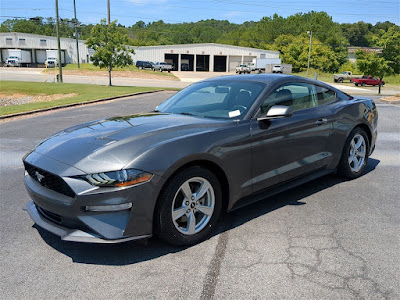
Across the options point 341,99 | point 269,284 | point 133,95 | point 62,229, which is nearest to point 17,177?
point 62,229

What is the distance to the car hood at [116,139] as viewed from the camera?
315 cm

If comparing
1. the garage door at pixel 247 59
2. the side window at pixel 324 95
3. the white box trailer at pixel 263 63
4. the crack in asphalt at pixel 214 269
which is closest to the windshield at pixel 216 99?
the side window at pixel 324 95

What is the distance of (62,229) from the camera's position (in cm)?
316

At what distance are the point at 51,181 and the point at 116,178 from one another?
636 millimetres

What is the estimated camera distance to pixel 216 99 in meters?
4.61

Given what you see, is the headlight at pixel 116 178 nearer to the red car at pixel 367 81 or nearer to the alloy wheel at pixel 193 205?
the alloy wheel at pixel 193 205

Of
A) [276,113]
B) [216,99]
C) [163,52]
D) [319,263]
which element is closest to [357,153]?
[276,113]

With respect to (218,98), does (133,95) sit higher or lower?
lower

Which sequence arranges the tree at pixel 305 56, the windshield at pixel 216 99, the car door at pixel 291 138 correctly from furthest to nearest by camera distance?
1. the tree at pixel 305 56
2. the windshield at pixel 216 99
3. the car door at pixel 291 138

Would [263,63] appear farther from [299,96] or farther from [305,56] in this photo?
[299,96]

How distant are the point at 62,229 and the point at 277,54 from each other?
90.7m

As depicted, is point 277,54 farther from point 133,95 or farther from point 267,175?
point 267,175

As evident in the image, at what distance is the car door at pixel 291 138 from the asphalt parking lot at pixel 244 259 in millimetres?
472

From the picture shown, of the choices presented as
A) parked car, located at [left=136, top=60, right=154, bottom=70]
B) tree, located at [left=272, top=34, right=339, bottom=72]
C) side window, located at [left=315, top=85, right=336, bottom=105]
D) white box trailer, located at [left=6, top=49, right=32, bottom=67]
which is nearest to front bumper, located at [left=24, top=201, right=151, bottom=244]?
side window, located at [left=315, top=85, right=336, bottom=105]
